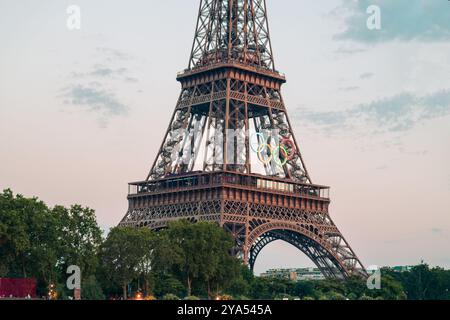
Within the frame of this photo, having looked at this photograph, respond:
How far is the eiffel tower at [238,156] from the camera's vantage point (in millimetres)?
122375

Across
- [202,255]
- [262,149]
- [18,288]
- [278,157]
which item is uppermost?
[262,149]

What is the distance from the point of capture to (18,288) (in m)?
98.2

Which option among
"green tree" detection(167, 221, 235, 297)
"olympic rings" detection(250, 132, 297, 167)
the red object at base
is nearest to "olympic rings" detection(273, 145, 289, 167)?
"olympic rings" detection(250, 132, 297, 167)

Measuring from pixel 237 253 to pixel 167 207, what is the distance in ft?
43.7

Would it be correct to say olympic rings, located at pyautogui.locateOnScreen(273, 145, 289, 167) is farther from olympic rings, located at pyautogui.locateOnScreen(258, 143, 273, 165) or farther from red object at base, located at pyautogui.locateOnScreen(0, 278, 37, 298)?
red object at base, located at pyautogui.locateOnScreen(0, 278, 37, 298)

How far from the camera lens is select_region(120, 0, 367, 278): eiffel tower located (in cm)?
12238

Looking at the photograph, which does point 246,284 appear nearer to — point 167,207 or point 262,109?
point 167,207

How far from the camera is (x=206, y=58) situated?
5108 inches

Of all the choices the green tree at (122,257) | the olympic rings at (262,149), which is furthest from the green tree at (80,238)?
the olympic rings at (262,149)

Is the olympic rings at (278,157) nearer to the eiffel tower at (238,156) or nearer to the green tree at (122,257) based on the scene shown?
the eiffel tower at (238,156)

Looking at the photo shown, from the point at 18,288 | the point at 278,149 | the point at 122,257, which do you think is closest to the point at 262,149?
Answer: the point at 278,149

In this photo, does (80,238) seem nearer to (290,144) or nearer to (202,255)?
(202,255)

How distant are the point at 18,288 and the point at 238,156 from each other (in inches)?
1454
